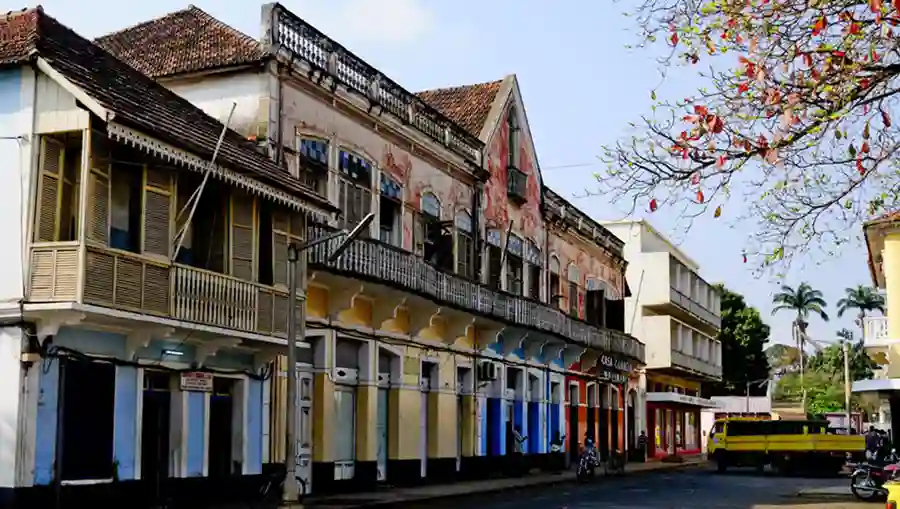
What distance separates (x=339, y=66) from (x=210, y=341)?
8.58m

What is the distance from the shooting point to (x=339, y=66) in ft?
83.3

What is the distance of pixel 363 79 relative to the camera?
26.4m

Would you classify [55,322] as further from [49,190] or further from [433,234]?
[433,234]

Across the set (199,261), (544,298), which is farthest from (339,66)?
(544,298)

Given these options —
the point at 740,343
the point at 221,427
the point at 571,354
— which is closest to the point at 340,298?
the point at 221,427

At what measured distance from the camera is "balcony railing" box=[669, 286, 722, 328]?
5453 centimetres

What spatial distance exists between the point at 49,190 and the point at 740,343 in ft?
220

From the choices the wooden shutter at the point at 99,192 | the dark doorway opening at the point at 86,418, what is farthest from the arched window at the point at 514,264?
the wooden shutter at the point at 99,192

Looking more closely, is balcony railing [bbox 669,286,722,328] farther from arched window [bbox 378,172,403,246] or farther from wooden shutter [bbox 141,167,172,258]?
wooden shutter [bbox 141,167,172,258]

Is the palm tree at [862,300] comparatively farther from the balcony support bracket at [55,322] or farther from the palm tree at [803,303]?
the balcony support bracket at [55,322]

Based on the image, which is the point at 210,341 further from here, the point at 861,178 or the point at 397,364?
the point at 861,178

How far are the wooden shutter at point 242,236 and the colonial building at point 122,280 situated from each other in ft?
0.11

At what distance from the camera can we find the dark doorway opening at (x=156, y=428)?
1845 centimetres

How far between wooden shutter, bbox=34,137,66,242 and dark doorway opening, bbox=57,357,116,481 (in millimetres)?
1846
